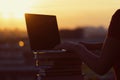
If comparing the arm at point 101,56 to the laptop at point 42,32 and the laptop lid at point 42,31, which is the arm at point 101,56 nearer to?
the laptop at point 42,32

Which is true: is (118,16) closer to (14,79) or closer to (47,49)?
(47,49)

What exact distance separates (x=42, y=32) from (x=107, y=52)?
4.40 ft

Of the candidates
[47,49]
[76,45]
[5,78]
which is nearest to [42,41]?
[47,49]

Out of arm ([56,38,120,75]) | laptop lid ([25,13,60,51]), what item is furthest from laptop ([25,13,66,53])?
arm ([56,38,120,75])

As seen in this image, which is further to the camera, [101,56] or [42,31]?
[42,31]

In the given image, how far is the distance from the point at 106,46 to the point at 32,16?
1466mm

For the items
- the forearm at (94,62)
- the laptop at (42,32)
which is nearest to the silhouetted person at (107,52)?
the forearm at (94,62)

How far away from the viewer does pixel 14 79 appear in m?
25.8

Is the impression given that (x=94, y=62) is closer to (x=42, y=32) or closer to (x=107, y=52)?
(x=107, y=52)

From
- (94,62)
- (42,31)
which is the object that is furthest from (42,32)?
(94,62)

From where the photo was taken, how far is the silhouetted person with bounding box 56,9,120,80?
4.11 metres

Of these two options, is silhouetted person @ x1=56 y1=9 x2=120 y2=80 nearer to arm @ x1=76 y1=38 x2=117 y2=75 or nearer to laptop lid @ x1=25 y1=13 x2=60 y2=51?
arm @ x1=76 y1=38 x2=117 y2=75

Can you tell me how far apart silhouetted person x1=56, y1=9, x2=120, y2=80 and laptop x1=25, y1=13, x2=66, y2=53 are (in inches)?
32.7

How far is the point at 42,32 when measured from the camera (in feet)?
17.6
